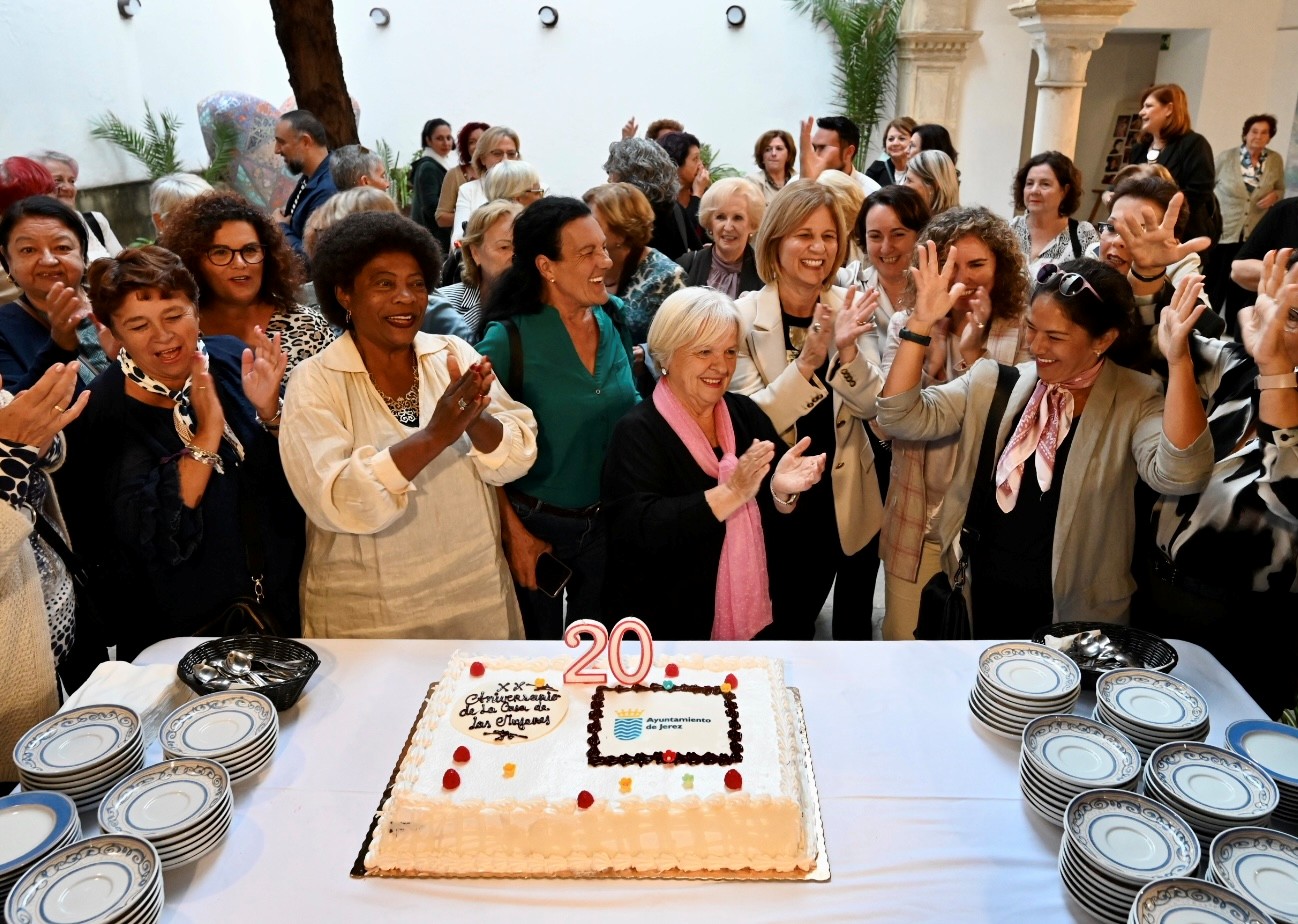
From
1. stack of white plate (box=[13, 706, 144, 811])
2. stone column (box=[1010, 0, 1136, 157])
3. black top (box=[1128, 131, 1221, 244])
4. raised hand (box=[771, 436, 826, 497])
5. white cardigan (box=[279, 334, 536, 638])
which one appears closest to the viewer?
stack of white plate (box=[13, 706, 144, 811])

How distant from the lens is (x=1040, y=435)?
2590mm

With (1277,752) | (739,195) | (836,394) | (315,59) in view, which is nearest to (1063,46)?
(739,195)

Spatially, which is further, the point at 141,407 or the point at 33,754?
the point at 141,407

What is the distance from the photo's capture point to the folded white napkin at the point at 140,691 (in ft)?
6.80

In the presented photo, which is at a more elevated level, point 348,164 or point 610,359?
point 348,164

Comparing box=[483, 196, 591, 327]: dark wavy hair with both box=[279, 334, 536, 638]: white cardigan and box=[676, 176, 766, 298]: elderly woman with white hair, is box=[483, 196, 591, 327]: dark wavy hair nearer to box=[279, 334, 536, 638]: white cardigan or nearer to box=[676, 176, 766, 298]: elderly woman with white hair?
box=[279, 334, 536, 638]: white cardigan

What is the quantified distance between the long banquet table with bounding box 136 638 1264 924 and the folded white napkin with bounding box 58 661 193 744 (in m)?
0.11

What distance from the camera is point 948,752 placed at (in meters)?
1.99

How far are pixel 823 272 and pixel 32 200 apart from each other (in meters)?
2.56

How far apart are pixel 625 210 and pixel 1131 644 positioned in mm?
2434

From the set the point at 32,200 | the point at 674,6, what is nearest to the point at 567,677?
the point at 32,200

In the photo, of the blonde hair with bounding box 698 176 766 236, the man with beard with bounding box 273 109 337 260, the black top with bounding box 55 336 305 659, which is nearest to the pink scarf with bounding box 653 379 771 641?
the black top with bounding box 55 336 305 659

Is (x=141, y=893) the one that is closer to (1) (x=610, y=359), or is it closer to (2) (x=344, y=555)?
(2) (x=344, y=555)

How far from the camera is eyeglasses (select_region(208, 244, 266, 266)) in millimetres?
2891
